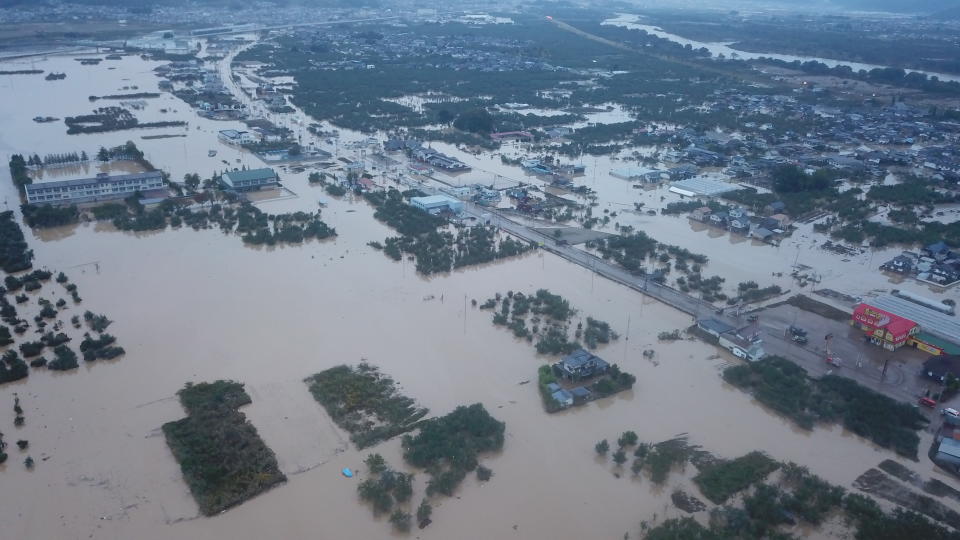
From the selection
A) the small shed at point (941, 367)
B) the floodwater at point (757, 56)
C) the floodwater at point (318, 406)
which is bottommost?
the floodwater at point (318, 406)

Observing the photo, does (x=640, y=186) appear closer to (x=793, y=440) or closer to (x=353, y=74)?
(x=793, y=440)

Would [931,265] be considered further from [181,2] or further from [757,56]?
[181,2]

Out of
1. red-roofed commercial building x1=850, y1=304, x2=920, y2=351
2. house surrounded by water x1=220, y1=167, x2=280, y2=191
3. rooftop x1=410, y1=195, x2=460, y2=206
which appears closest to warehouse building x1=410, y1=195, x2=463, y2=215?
rooftop x1=410, y1=195, x2=460, y2=206

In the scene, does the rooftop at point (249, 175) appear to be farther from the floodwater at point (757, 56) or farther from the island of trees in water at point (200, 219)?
the floodwater at point (757, 56)

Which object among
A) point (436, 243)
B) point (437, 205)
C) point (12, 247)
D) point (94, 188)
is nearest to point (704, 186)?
point (437, 205)

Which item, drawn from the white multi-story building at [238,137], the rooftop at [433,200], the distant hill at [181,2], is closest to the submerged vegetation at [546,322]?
the rooftop at [433,200]

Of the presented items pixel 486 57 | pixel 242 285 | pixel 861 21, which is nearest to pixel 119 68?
pixel 486 57
